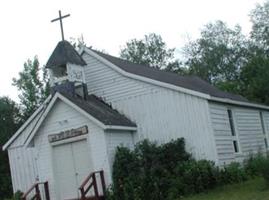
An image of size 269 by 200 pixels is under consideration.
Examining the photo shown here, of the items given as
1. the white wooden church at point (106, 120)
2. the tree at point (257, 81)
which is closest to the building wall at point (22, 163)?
the white wooden church at point (106, 120)

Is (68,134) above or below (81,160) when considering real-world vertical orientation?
above

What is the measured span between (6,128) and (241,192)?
3042cm

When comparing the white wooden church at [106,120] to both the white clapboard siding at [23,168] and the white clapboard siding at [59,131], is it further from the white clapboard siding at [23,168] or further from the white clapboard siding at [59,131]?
the white clapboard siding at [23,168]

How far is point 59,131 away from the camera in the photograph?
23.2m

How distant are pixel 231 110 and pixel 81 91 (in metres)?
7.01

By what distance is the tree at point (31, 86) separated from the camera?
52.0 metres

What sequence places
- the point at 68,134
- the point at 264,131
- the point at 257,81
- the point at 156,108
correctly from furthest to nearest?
the point at 257,81
the point at 264,131
the point at 156,108
the point at 68,134

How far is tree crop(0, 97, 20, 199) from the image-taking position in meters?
38.6

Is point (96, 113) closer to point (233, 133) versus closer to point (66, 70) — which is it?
point (66, 70)

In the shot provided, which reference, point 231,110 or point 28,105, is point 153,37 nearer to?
point 28,105

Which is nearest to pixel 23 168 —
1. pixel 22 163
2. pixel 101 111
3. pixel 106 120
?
pixel 22 163

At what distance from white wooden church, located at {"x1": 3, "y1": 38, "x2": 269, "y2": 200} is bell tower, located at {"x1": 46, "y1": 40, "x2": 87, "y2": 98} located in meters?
0.04

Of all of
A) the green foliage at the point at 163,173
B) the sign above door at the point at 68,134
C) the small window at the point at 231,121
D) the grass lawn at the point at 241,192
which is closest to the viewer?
the grass lawn at the point at 241,192

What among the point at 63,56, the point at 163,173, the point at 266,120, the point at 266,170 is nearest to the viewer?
the point at 266,170
